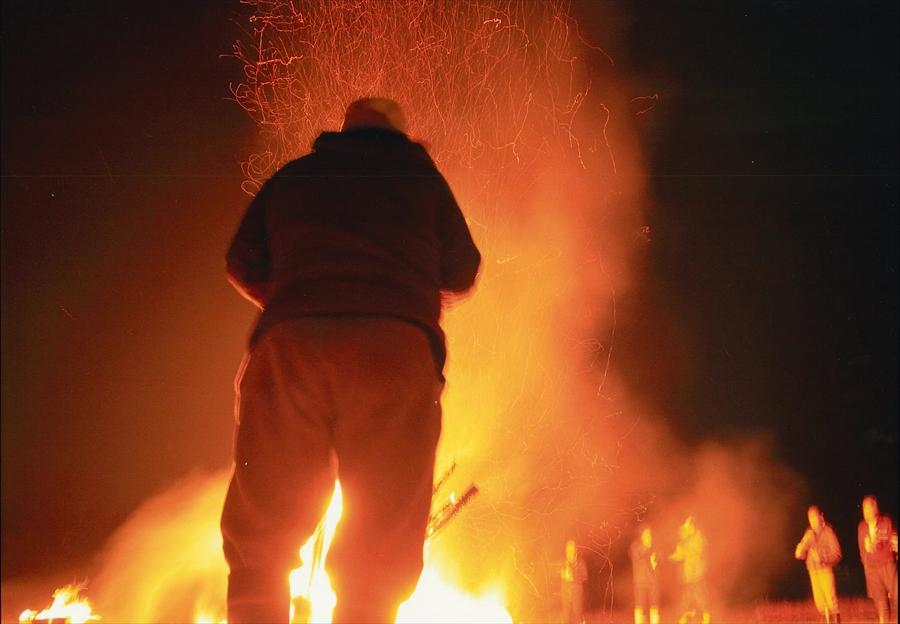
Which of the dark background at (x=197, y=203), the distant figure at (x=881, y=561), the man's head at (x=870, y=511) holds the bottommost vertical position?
the distant figure at (x=881, y=561)

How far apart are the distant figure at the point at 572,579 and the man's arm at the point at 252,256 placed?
5.29 metres

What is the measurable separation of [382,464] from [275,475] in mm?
234

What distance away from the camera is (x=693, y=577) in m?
7.02

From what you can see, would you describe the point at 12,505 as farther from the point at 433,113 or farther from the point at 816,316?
the point at 816,316

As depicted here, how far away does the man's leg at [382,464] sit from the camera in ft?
5.18

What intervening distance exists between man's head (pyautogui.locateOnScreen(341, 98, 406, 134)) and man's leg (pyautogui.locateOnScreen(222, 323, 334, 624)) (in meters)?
0.68

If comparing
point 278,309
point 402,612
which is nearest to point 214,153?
point 402,612

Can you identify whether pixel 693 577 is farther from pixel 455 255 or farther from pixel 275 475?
pixel 275 475

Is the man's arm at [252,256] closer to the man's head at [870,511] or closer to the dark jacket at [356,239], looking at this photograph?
the dark jacket at [356,239]

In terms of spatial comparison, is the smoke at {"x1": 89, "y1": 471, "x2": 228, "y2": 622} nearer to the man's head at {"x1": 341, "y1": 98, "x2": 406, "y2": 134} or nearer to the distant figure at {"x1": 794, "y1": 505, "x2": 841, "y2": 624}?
the man's head at {"x1": 341, "y1": 98, "x2": 406, "y2": 134}

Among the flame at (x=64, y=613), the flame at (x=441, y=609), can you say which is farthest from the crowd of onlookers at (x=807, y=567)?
the flame at (x=64, y=613)

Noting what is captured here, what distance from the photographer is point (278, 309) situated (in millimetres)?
1730

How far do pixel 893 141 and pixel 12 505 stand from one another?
23.6 ft

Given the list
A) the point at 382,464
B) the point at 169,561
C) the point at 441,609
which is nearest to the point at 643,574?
the point at 441,609
